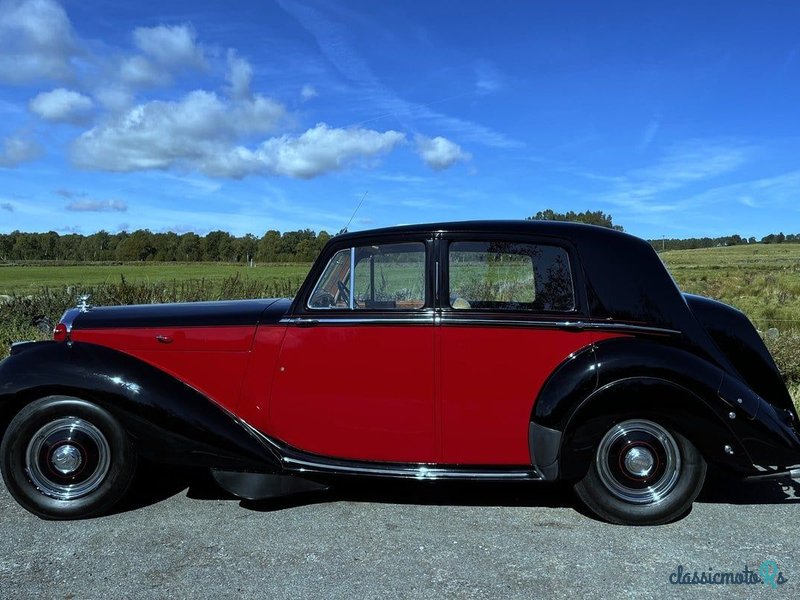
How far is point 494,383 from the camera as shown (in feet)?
11.4

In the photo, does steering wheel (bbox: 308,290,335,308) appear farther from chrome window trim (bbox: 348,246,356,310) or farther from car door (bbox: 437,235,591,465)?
car door (bbox: 437,235,591,465)

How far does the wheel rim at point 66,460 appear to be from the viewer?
3605 millimetres

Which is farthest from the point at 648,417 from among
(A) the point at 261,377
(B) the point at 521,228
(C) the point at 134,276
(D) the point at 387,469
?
(C) the point at 134,276

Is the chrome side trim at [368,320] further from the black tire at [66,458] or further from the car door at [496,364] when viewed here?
the black tire at [66,458]

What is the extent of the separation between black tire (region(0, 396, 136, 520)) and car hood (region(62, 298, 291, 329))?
536 millimetres

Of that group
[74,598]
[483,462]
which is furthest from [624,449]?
[74,598]

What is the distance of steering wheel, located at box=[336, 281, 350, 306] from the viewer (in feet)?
12.1

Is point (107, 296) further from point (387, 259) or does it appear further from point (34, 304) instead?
point (387, 259)

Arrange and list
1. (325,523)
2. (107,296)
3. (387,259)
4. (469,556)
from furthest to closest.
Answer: (107,296)
(387,259)
(325,523)
(469,556)

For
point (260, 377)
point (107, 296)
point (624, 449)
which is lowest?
point (624, 449)

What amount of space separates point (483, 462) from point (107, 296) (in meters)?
7.64

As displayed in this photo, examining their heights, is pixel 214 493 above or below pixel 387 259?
below

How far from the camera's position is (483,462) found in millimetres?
3525

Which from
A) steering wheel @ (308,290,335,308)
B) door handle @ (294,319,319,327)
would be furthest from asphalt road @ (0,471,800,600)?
steering wheel @ (308,290,335,308)
